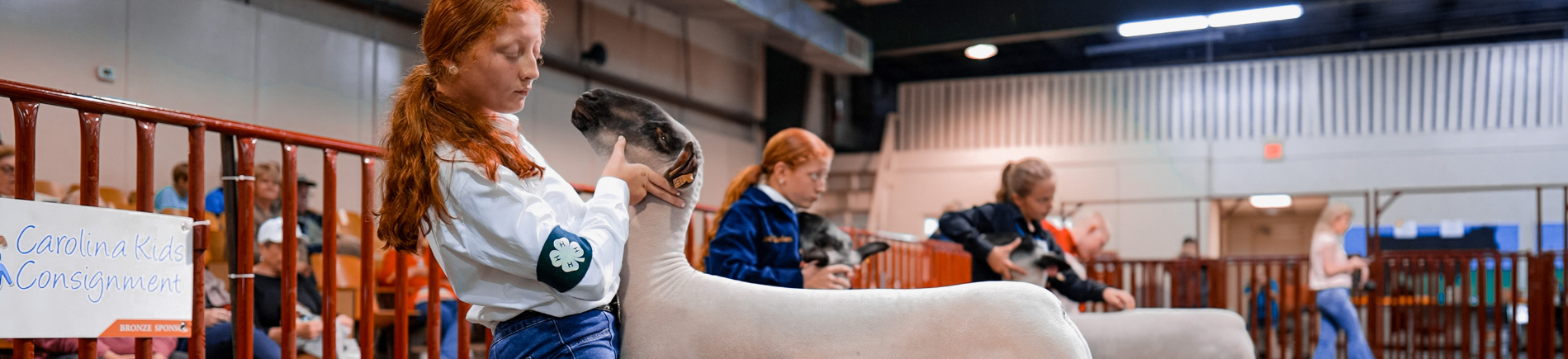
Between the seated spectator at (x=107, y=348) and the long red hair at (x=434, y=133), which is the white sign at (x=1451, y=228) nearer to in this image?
the seated spectator at (x=107, y=348)

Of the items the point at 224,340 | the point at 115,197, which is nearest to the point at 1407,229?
the point at 224,340

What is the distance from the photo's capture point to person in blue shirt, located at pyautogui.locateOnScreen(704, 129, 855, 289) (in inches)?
105

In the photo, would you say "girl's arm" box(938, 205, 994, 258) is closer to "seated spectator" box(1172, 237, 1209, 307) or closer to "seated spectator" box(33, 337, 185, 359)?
"seated spectator" box(33, 337, 185, 359)

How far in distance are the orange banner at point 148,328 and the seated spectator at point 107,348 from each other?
102 centimetres

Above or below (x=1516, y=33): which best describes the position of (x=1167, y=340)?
below

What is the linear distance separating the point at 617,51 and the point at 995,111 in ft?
17.5

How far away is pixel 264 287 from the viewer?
14.0 ft

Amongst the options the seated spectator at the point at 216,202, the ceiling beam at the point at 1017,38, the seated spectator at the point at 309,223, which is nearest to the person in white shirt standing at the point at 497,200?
the seated spectator at the point at 309,223

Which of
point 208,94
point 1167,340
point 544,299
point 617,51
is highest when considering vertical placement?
point 617,51

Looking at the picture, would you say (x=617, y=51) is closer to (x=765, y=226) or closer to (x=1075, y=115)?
(x=1075, y=115)

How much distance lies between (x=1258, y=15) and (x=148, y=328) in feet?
31.5

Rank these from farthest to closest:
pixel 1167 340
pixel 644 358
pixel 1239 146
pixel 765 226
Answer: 1. pixel 1239 146
2. pixel 1167 340
3. pixel 765 226
4. pixel 644 358

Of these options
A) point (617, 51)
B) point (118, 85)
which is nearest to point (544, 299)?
point (118, 85)

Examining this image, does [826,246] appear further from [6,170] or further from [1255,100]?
[1255,100]
